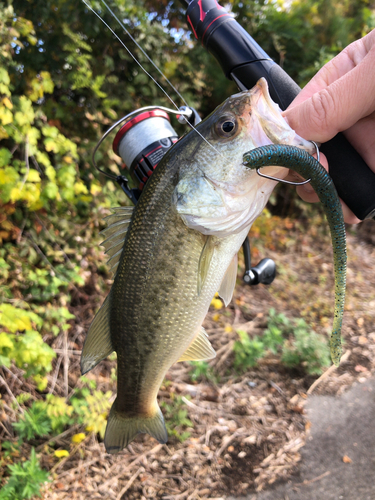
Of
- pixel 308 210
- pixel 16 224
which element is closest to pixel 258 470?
pixel 16 224

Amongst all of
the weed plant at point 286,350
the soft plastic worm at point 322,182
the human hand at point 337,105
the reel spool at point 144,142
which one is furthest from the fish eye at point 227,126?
the weed plant at point 286,350

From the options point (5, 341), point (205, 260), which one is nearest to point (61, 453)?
point (5, 341)

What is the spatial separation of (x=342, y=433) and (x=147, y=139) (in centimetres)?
290

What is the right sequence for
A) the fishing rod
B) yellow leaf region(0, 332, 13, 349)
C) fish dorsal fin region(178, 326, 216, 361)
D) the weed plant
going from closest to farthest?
the fishing rod < fish dorsal fin region(178, 326, 216, 361) < yellow leaf region(0, 332, 13, 349) < the weed plant

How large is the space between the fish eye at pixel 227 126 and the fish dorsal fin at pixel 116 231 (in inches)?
19.0

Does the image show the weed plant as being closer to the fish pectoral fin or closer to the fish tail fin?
the fish tail fin

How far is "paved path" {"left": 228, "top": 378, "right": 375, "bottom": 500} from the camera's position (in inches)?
104

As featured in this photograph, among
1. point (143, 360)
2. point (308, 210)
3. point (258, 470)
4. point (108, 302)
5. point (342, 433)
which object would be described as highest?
point (108, 302)

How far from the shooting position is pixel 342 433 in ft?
10.2

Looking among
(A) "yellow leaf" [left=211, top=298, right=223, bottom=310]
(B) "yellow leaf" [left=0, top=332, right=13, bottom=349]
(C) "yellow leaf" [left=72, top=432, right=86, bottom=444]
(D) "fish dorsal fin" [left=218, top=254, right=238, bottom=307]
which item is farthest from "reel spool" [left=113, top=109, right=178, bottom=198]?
(A) "yellow leaf" [left=211, top=298, right=223, bottom=310]

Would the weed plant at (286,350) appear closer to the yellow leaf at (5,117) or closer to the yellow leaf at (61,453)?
the yellow leaf at (61,453)

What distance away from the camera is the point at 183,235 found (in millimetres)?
1388

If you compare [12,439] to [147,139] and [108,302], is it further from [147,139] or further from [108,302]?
[147,139]

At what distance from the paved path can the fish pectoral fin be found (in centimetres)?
182
